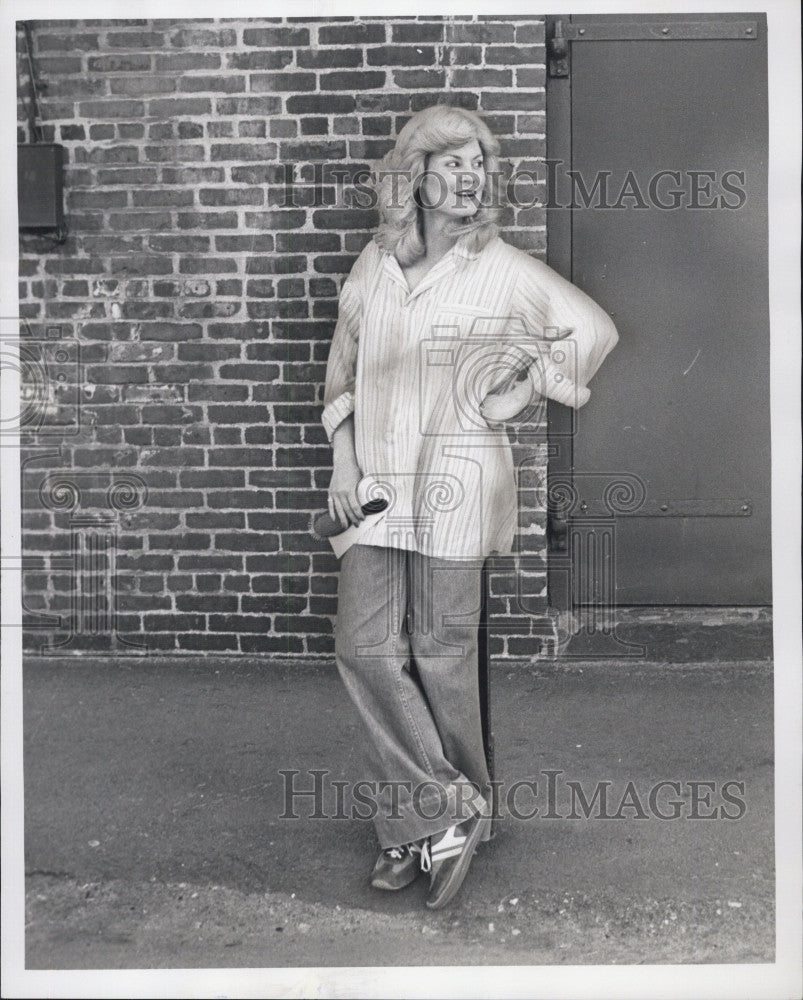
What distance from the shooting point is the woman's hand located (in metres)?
2.91

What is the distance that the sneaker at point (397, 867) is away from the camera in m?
3.00

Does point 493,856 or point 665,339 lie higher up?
point 665,339

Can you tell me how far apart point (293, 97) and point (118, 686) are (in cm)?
165

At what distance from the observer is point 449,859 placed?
9.77ft

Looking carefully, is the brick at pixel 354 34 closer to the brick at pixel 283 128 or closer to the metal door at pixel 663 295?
the brick at pixel 283 128

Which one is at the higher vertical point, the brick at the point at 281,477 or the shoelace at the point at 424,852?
the brick at the point at 281,477

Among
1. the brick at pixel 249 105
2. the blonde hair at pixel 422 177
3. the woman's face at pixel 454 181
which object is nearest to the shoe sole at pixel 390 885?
the blonde hair at pixel 422 177

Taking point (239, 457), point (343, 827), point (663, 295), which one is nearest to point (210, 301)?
point (239, 457)

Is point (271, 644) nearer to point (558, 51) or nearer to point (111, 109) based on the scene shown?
point (111, 109)

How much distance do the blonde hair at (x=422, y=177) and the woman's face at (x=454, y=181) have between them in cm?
2

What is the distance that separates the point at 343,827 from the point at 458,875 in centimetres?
33

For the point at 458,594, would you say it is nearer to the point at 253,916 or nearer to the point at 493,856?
the point at 493,856

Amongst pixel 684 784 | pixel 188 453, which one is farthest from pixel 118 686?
pixel 684 784

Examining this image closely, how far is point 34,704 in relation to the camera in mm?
3119
